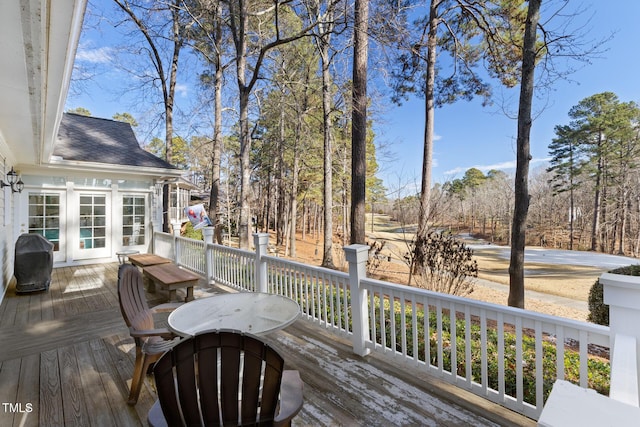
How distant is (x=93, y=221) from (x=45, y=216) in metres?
0.95

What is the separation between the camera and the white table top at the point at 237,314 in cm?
208

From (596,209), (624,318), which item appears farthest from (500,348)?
(596,209)

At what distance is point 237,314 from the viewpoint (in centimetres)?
233

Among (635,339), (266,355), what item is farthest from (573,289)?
(266,355)

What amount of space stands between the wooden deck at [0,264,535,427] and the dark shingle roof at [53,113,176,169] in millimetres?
4703

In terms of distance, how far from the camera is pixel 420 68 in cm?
948

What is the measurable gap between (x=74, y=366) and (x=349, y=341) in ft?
9.04

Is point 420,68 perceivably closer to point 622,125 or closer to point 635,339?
point 635,339

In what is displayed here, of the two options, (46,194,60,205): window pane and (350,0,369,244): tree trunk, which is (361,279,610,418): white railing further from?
(46,194,60,205): window pane

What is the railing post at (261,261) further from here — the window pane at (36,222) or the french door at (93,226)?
the window pane at (36,222)

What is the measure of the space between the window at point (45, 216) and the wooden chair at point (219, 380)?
8494 mm

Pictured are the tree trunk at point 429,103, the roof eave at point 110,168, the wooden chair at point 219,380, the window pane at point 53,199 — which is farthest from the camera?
the tree trunk at point 429,103

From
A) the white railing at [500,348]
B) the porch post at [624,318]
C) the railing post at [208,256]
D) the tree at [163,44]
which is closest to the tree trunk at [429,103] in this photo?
the white railing at [500,348]

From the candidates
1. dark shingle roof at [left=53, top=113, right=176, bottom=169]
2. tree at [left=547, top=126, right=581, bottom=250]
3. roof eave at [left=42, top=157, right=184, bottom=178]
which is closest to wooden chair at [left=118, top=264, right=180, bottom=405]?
roof eave at [left=42, top=157, right=184, bottom=178]
